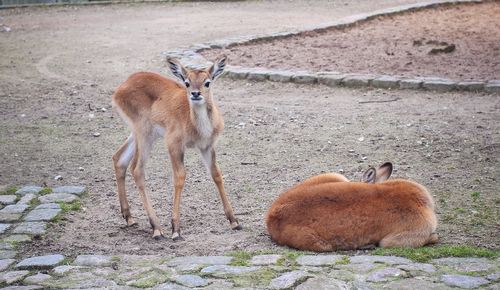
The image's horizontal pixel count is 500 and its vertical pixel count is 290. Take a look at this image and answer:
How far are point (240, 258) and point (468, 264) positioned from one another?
1519mm

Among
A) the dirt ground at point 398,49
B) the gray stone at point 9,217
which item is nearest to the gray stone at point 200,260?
the gray stone at point 9,217

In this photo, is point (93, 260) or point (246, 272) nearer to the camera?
point (246, 272)

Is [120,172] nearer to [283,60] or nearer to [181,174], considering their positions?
[181,174]

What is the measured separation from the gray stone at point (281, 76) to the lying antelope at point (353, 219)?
238 inches

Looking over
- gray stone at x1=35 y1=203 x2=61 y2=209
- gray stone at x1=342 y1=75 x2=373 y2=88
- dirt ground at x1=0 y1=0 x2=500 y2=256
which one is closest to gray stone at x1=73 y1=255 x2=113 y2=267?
dirt ground at x1=0 y1=0 x2=500 y2=256

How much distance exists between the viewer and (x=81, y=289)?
518 centimetres

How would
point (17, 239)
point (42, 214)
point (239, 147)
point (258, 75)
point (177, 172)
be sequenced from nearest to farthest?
1. point (17, 239)
2. point (177, 172)
3. point (42, 214)
4. point (239, 147)
5. point (258, 75)

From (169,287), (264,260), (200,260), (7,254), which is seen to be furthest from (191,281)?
(7,254)

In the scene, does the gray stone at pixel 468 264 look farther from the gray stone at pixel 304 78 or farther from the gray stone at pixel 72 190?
the gray stone at pixel 304 78

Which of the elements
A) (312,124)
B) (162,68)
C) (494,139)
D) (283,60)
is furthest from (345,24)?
(494,139)

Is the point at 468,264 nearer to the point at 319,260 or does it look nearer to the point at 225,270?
the point at 319,260

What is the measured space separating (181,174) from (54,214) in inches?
45.5

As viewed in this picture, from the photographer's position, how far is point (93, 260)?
18.8 ft

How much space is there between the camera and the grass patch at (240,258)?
218 inches
